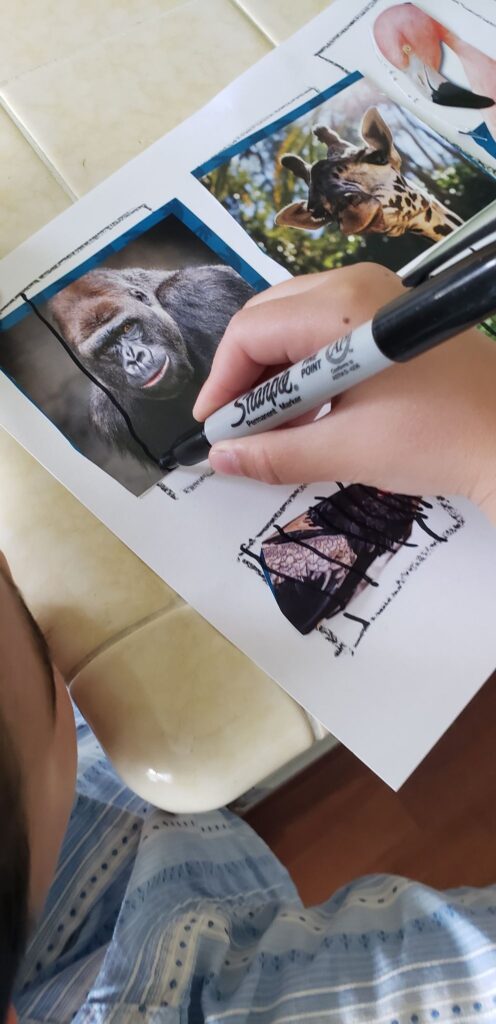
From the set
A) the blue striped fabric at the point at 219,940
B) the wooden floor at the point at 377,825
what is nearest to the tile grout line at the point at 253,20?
the blue striped fabric at the point at 219,940

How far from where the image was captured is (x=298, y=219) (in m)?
0.42

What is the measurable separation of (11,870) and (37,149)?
1.26 ft

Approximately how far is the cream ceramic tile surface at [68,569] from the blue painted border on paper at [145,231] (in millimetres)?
93

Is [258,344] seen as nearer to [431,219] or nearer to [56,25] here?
[431,219]

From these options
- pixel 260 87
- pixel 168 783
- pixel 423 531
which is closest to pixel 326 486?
pixel 423 531

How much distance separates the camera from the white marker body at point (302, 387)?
0.27 meters

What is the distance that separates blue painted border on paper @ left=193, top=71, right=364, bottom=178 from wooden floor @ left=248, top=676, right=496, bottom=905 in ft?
1.77

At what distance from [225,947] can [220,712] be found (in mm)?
139

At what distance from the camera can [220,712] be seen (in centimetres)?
33

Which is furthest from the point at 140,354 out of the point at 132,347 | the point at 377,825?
the point at 377,825

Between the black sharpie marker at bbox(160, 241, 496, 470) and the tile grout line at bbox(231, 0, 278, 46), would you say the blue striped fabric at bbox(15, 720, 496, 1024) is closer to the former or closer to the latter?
the black sharpie marker at bbox(160, 241, 496, 470)

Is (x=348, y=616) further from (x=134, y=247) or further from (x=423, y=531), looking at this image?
(x=134, y=247)

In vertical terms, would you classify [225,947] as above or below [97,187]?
below

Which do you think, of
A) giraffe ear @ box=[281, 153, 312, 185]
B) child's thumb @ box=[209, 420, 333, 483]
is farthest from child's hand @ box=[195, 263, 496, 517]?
giraffe ear @ box=[281, 153, 312, 185]
